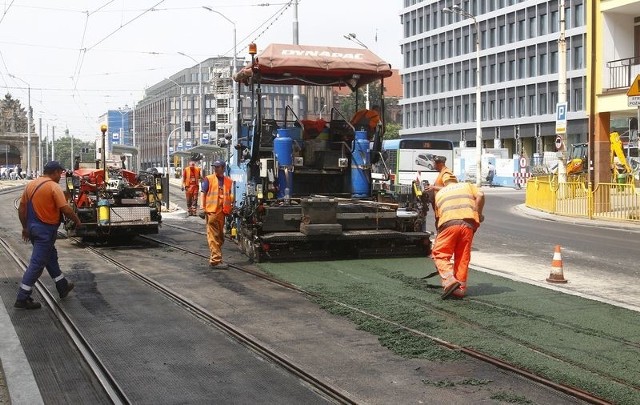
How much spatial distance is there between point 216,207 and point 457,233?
4.33 meters

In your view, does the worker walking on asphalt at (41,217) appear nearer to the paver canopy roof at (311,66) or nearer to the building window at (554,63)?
the paver canopy roof at (311,66)

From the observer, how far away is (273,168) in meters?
13.0

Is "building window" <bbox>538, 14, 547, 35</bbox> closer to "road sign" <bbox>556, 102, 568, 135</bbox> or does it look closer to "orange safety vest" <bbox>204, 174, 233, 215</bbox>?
"road sign" <bbox>556, 102, 568, 135</bbox>

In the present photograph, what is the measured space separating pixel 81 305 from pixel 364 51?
7.10m

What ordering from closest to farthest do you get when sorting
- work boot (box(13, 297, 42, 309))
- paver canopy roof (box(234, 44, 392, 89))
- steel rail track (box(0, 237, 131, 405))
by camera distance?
steel rail track (box(0, 237, 131, 405))
work boot (box(13, 297, 42, 309))
paver canopy roof (box(234, 44, 392, 89))

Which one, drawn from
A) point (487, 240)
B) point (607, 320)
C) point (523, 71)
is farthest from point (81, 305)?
point (523, 71)

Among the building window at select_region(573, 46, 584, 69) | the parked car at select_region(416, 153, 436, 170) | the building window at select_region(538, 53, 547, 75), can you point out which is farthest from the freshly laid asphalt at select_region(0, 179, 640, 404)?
the building window at select_region(538, 53, 547, 75)

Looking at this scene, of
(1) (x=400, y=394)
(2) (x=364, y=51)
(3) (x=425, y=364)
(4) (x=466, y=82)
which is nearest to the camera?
(1) (x=400, y=394)

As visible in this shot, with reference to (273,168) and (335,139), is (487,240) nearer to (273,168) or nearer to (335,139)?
(335,139)

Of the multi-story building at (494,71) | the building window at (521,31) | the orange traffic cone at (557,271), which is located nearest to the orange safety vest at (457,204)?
the orange traffic cone at (557,271)

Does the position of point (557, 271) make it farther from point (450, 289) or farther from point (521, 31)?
point (521, 31)

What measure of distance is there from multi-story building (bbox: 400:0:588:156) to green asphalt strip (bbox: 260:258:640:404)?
154 ft

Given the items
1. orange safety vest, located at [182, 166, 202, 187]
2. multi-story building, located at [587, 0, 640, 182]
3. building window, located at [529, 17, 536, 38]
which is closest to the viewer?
orange safety vest, located at [182, 166, 202, 187]

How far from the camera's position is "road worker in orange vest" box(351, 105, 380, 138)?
14.0 m
